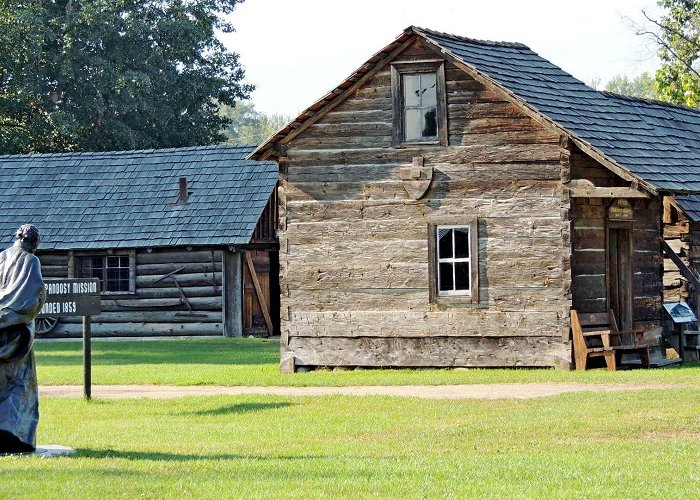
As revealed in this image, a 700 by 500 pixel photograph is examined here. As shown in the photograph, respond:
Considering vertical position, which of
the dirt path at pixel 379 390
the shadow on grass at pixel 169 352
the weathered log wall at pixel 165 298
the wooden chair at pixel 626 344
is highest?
the weathered log wall at pixel 165 298

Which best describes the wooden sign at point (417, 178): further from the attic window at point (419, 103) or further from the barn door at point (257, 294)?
the barn door at point (257, 294)

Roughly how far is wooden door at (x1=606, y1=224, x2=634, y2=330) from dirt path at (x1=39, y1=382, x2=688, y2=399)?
4.17 m

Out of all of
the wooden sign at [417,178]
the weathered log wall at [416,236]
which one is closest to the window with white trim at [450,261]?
the weathered log wall at [416,236]

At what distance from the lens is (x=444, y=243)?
24.7 m

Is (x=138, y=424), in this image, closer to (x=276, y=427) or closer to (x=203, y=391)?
(x=276, y=427)

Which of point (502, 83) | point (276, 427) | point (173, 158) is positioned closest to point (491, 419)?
point (276, 427)

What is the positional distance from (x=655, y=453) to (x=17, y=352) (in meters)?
6.17

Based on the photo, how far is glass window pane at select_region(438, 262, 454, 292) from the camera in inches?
969

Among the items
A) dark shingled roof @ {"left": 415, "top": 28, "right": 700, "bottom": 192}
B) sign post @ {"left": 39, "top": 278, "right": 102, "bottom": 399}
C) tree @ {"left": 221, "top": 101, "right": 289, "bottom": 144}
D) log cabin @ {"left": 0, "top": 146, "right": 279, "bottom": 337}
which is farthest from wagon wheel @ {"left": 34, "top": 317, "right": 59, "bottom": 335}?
tree @ {"left": 221, "top": 101, "right": 289, "bottom": 144}

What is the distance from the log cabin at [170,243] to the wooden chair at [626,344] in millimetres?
12983

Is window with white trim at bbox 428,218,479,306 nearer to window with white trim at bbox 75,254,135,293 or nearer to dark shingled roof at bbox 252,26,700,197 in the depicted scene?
dark shingled roof at bbox 252,26,700,197

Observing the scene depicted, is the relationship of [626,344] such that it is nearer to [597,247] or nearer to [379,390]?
[597,247]

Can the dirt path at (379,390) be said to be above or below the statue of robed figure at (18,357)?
below

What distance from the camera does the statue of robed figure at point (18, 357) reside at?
13469mm
